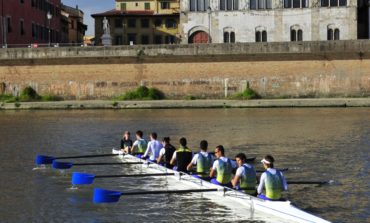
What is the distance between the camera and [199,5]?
5991cm

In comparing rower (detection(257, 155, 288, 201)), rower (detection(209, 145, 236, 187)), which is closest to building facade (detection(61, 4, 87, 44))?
rower (detection(209, 145, 236, 187))

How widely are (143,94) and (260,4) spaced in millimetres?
16232

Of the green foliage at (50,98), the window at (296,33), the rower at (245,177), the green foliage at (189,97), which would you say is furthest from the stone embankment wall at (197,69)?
the rower at (245,177)

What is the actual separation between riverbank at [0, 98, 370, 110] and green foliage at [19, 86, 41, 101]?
2.25 meters

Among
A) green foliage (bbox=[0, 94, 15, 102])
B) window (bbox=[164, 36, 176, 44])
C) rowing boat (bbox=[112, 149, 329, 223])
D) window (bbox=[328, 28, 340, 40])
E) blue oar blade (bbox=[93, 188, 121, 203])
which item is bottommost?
rowing boat (bbox=[112, 149, 329, 223])

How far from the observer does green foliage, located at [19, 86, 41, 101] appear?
162ft

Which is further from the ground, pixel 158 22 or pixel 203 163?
pixel 158 22

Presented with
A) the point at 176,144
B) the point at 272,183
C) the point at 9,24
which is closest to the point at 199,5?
the point at 9,24

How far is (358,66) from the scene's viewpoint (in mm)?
47125

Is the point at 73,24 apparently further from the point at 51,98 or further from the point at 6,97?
the point at 51,98

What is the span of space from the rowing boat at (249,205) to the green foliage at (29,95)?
3375 cm

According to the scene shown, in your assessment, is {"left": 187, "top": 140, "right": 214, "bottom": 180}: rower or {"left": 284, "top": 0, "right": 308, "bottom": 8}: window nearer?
{"left": 187, "top": 140, "right": 214, "bottom": 180}: rower

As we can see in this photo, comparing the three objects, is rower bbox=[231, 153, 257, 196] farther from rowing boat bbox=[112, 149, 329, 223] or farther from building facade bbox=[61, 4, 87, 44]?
building facade bbox=[61, 4, 87, 44]

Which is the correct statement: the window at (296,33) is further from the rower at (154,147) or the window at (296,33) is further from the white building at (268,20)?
the rower at (154,147)
